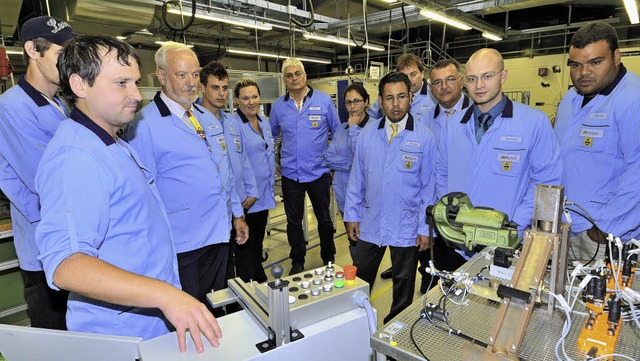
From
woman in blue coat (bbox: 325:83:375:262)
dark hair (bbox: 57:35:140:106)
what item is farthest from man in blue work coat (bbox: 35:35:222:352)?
woman in blue coat (bbox: 325:83:375:262)

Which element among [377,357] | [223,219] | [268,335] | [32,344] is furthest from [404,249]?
[32,344]

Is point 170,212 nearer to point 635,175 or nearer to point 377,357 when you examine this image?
point 377,357

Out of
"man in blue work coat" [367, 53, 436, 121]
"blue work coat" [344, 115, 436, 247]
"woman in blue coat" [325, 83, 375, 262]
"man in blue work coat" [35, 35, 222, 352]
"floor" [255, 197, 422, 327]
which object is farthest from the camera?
"man in blue work coat" [367, 53, 436, 121]

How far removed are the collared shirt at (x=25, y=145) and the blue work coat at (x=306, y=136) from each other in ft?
6.13

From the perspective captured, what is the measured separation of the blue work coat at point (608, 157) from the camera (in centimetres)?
160

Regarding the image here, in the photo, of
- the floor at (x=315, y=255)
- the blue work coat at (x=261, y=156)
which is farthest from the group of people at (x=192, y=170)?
the floor at (x=315, y=255)

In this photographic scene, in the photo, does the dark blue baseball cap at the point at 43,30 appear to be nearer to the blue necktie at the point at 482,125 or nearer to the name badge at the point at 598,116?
the blue necktie at the point at 482,125

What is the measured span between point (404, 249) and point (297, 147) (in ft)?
4.83

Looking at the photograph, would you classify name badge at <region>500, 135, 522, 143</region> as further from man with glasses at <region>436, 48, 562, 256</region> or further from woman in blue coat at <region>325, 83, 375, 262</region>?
woman in blue coat at <region>325, 83, 375, 262</region>

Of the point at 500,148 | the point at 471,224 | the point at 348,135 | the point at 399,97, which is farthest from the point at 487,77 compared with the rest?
the point at 348,135

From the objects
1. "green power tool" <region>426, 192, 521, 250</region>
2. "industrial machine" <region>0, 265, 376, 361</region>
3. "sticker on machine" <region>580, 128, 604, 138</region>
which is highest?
"sticker on machine" <region>580, 128, 604, 138</region>

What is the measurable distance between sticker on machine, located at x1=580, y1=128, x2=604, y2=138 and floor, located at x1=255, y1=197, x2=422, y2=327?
5.17ft

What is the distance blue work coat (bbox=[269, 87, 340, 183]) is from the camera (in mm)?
3143

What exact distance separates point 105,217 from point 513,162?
1.58 m
